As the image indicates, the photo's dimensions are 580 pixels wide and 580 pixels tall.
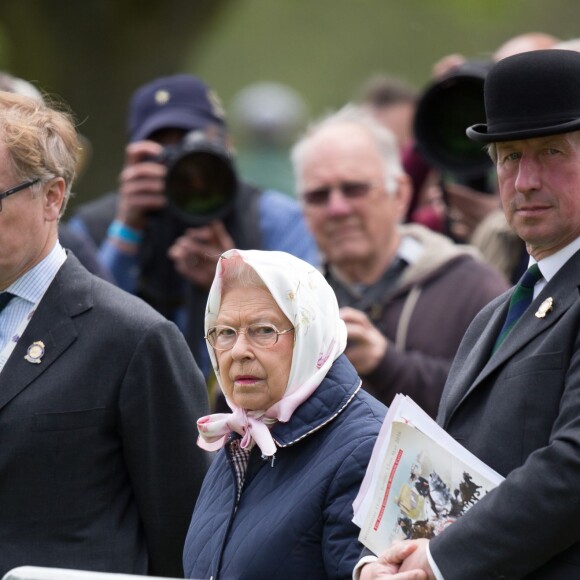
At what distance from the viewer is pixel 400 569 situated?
2.74m

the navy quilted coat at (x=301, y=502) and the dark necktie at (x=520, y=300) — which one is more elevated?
the dark necktie at (x=520, y=300)

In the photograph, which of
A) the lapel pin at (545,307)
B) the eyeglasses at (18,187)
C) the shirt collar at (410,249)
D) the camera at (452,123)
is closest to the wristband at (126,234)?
the shirt collar at (410,249)

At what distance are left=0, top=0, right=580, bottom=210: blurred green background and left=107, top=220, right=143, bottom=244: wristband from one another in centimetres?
269

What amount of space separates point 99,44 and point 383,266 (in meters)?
3.71

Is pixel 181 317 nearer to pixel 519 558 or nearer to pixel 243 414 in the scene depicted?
pixel 243 414

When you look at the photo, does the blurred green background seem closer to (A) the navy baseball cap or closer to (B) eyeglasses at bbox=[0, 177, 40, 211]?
(A) the navy baseball cap

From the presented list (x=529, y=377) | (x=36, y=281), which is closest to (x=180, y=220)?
(x=36, y=281)

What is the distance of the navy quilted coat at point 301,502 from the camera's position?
3006 millimetres

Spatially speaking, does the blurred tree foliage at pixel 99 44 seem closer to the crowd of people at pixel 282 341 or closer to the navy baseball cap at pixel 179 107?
the navy baseball cap at pixel 179 107


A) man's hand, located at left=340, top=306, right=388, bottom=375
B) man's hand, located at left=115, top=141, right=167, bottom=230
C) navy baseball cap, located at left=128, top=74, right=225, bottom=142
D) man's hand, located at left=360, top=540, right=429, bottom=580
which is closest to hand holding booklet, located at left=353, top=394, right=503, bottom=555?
man's hand, located at left=360, top=540, right=429, bottom=580

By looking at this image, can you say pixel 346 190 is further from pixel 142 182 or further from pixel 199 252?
pixel 142 182

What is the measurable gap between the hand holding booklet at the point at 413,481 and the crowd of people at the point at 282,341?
0.22 ft

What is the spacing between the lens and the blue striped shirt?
3674 millimetres

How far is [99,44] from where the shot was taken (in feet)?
27.0
